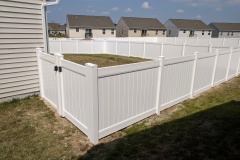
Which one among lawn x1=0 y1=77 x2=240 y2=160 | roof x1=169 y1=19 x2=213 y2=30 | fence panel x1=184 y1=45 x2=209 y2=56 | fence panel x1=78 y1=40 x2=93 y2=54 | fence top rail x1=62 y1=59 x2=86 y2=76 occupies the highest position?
roof x1=169 y1=19 x2=213 y2=30

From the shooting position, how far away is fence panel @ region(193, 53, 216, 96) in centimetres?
674

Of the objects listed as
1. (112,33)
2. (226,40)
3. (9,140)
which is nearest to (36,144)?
(9,140)

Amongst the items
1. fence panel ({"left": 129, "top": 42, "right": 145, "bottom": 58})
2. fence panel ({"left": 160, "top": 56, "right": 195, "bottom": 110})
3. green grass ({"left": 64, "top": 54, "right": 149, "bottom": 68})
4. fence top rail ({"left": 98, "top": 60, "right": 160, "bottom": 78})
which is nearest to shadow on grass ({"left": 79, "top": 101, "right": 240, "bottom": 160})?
fence panel ({"left": 160, "top": 56, "right": 195, "bottom": 110})

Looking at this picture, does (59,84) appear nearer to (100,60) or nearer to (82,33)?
(100,60)

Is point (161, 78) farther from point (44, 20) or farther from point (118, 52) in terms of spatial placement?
point (118, 52)

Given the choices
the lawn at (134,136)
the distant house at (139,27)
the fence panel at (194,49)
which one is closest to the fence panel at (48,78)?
the lawn at (134,136)

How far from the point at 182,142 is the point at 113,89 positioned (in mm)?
1900

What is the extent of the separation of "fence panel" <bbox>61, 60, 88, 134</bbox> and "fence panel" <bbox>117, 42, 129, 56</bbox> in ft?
51.2

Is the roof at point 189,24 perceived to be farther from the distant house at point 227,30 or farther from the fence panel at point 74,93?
the fence panel at point 74,93

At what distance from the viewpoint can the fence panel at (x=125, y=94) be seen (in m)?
3.93

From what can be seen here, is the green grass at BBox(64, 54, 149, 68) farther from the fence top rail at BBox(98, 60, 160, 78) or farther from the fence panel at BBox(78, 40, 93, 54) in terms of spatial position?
the fence top rail at BBox(98, 60, 160, 78)

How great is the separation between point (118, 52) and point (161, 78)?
16.1 meters

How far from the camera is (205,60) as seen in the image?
700 cm

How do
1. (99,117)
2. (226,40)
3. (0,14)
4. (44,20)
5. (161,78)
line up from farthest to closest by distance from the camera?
(226,40) < (44,20) < (0,14) < (161,78) < (99,117)
